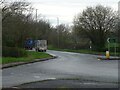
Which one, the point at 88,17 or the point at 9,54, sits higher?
the point at 88,17

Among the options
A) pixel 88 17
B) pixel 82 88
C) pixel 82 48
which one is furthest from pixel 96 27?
pixel 82 88

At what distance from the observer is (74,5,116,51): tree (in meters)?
76.2

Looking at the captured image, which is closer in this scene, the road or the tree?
the road

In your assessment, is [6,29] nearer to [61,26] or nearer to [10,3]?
[10,3]

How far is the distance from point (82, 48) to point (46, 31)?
18.1 m

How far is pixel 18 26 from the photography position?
2003 inches

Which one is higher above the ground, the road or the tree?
the tree

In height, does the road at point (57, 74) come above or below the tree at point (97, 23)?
below

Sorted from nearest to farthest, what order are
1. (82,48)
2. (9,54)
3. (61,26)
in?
(9,54) < (82,48) < (61,26)

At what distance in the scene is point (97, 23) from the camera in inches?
3027

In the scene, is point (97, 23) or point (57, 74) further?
point (97, 23)

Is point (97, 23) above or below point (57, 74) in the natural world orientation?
above

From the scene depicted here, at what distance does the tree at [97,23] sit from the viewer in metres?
76.2

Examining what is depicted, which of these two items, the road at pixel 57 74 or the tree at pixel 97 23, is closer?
the road at pixel 57 74
